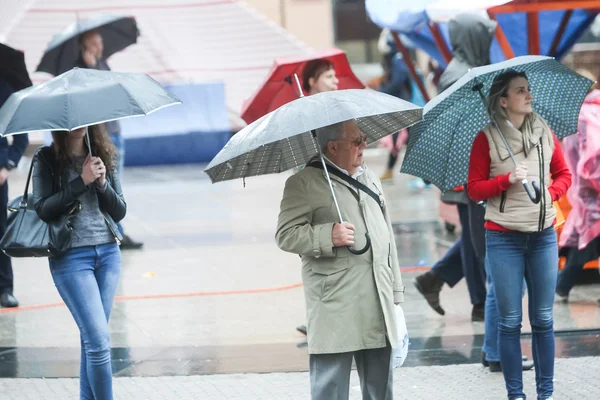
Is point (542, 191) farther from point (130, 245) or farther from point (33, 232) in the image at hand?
point (130, 245)

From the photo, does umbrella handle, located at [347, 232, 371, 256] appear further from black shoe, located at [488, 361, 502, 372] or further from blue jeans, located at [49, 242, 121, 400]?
black shoe, located at [488, 361, 502, 372]

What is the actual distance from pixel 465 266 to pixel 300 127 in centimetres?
348

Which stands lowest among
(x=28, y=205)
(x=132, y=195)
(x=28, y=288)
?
(x=132, y=195)

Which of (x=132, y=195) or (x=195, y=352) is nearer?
(x=195, y=352)

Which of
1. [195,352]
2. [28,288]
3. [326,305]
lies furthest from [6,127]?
[28,288]

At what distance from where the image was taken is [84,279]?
503 cm

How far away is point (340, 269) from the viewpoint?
436 centimetres

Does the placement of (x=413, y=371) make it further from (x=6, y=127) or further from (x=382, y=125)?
(x=6, y=127)

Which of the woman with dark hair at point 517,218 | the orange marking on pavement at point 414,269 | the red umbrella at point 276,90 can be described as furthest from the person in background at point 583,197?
the woman with dark hair at point 517,218

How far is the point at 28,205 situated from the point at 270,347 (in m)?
2.30

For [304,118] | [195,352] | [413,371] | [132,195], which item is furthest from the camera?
[132,195]

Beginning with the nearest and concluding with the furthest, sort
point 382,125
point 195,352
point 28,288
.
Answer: point 382,125 < point 195,352 < point 28,288

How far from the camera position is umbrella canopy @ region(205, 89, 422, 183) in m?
4.08

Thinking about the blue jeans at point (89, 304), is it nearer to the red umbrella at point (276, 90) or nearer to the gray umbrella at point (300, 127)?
the gray umbrella at point (300, 127)
